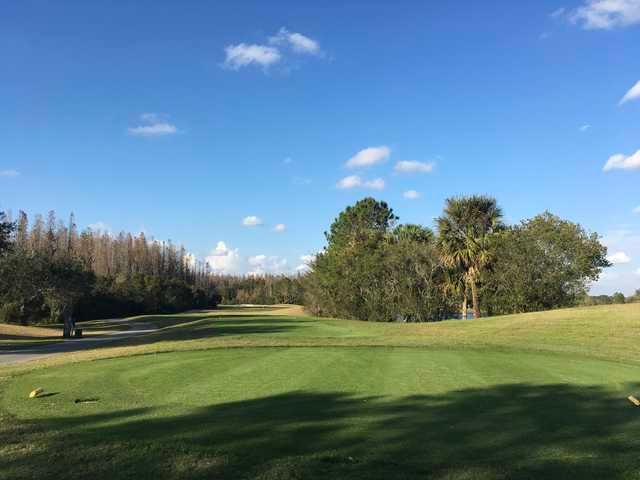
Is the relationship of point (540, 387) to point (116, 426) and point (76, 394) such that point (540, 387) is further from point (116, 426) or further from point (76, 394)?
point (76, 394)

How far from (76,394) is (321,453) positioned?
5911mm

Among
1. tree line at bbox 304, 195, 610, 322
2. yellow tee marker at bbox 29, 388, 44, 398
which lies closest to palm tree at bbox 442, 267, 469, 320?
tree line at bbox 304, 195, 610, 322

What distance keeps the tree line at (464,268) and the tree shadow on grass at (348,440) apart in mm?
A: 27428

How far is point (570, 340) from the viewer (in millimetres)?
21234

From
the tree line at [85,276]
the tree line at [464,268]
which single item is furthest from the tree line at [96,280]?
the tree line at [464,268]

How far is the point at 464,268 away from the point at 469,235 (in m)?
2.45

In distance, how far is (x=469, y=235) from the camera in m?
37.5

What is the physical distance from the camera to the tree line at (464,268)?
1345 inches

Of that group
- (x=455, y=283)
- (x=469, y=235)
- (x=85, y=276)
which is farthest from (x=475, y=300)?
(x=85, y=276)

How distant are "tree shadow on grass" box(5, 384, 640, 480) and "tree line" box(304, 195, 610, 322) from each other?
27.4 metres

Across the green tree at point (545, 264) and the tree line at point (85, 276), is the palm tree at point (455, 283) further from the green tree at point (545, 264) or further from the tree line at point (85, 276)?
the tree line at point (85, 276)

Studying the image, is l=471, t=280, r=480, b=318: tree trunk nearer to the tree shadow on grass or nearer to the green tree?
the green tree

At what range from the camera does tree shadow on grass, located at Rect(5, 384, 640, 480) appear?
5109 millimetres

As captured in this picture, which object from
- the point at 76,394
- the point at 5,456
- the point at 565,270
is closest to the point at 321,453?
the point at 5,456
